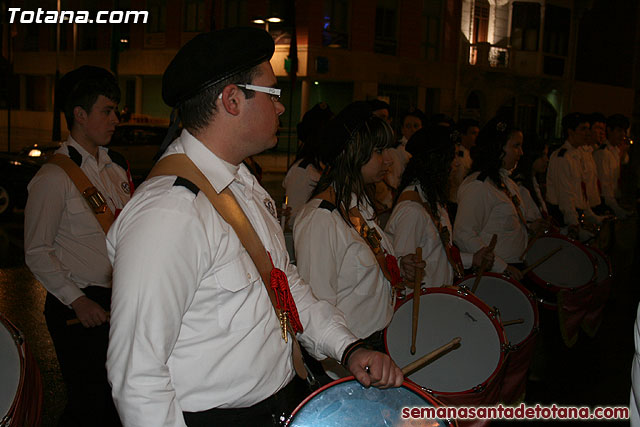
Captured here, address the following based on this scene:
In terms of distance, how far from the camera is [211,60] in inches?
82.4

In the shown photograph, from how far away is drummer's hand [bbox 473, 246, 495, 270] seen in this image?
15.5 feet

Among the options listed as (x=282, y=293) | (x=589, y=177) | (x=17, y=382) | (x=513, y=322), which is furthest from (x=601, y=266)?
(x=17, y=382)

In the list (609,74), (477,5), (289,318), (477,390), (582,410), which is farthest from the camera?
(609,74)

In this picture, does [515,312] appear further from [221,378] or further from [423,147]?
[221,378]

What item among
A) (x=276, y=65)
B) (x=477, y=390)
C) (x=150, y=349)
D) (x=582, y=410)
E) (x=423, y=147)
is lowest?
(x=582, y=410)

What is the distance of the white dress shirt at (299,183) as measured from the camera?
6.92m

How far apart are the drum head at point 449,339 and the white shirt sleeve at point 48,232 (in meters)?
1.79

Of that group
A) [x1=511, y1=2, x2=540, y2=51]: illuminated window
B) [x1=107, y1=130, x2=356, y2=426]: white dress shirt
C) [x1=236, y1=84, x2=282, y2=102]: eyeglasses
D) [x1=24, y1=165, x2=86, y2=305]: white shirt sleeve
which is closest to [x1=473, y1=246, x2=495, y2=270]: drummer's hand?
[x1=107, y1=130, x2=356, y2=426]: white dress shirt

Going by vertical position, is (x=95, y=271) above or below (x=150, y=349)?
below

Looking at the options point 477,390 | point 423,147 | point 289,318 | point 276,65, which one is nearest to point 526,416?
point 477,390

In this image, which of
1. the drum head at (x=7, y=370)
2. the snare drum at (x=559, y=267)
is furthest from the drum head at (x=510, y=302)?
the drum head at (x=7, y=370)

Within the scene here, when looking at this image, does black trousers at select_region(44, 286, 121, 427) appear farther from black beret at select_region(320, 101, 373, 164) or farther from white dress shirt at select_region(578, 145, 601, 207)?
white dress shirt at select_region(578, 145, 601, 207)

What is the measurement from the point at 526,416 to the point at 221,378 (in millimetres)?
3373

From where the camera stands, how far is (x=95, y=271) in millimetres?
3799
